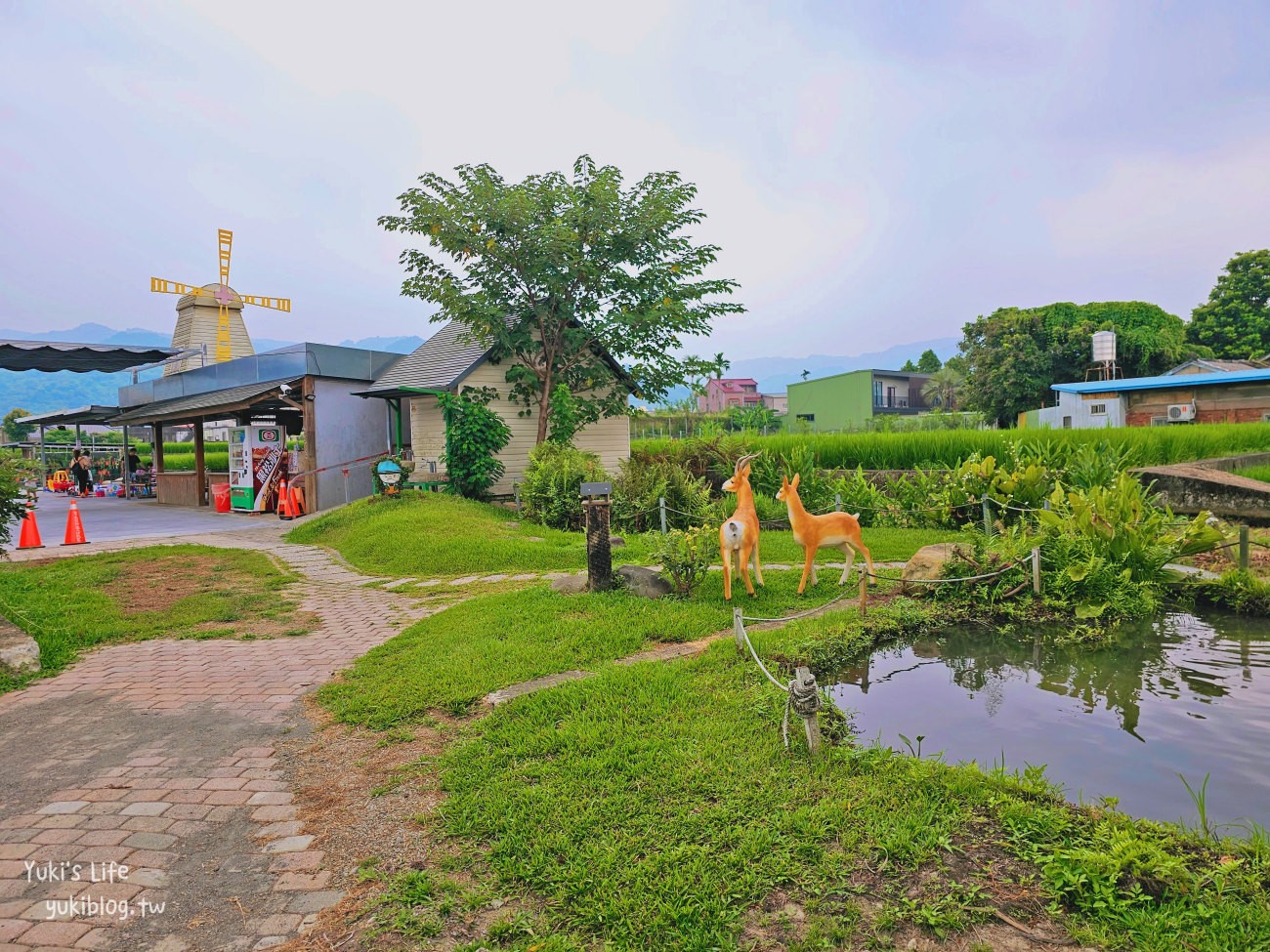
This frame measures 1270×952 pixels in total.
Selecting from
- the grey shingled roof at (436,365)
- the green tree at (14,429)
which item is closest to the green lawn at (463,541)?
the grey shingled roof at (436,365)

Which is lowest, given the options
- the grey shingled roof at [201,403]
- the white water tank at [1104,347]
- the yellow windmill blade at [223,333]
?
the grey shingled roof at [201,403]

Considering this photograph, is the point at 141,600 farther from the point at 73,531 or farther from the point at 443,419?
the point at 443,419

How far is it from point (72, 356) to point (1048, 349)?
133 feet

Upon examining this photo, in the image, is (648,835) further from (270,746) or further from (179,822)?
(270,746)

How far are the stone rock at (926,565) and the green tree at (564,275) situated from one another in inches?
379

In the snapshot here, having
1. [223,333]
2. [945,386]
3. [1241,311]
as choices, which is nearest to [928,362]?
[945,386]

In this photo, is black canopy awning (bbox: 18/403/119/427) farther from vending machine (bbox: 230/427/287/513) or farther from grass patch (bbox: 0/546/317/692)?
grass patch (bbox: 0/546/317/692)

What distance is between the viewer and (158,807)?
11.7 ft

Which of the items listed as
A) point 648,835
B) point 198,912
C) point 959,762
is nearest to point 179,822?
point 198,912

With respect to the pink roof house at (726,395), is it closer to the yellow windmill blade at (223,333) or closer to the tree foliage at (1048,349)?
the tree foliage at (1048,349)

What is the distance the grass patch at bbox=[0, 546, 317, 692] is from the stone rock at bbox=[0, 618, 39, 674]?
0.33 ft

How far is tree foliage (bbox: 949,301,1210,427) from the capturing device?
36906 millimetres

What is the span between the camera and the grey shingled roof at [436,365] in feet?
54.3

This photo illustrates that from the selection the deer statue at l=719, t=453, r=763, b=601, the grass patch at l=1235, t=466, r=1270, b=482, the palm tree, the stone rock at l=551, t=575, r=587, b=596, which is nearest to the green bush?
the stone rock at l=551, t=575, r=587, b=596
